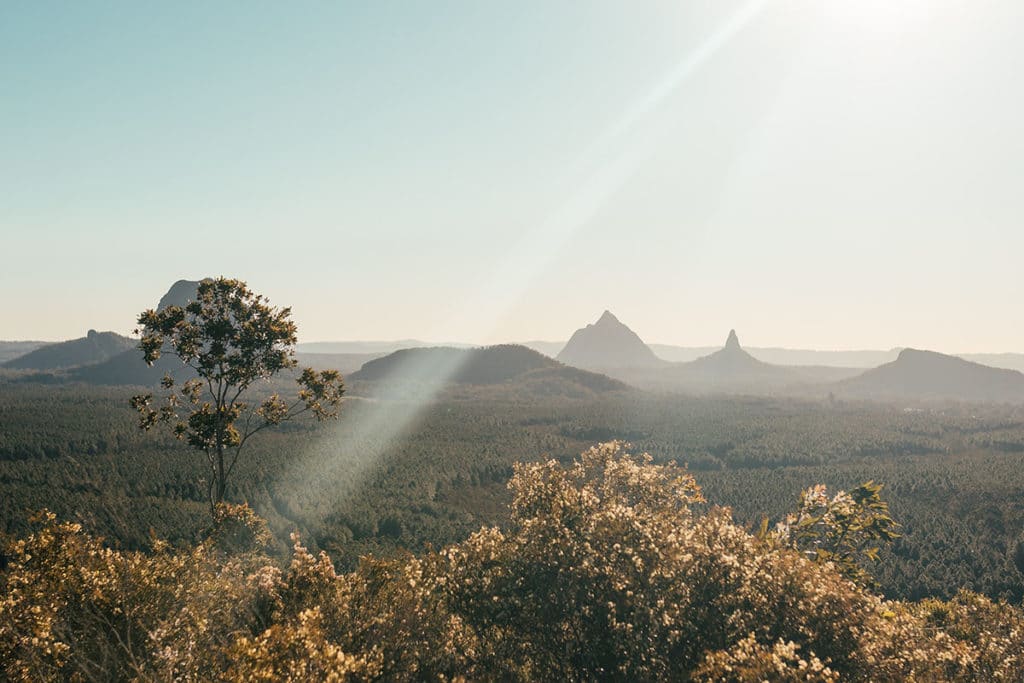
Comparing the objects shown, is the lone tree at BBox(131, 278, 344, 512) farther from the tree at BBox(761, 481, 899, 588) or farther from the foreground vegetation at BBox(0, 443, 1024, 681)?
the tree at BBox(761, 481, 899, 588)

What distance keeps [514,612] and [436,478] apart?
9116cm

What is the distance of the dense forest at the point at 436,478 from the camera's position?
232 ft

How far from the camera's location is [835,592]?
16.0 meters

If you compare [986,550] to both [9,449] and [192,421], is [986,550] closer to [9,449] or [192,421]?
[192,421]

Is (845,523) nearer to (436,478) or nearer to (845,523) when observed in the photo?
(845,523)

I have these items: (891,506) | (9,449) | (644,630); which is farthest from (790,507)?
(9,449)

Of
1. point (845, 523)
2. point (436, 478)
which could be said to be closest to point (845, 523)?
point (845, 523)

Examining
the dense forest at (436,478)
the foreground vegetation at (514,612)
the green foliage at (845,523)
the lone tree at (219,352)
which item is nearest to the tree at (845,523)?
the green foliage at (845,523)

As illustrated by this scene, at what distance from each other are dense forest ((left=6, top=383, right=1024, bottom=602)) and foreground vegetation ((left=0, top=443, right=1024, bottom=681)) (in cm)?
877

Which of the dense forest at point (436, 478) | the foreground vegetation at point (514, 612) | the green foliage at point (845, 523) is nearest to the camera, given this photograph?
the foreground vegetation at point (514, 612)

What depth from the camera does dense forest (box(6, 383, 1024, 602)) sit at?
232 ft

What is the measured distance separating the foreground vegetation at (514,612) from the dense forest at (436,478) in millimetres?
8775

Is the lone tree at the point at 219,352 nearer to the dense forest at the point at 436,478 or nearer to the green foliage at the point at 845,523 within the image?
the dense forest at the point at 436,478

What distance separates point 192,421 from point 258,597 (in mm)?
12331
